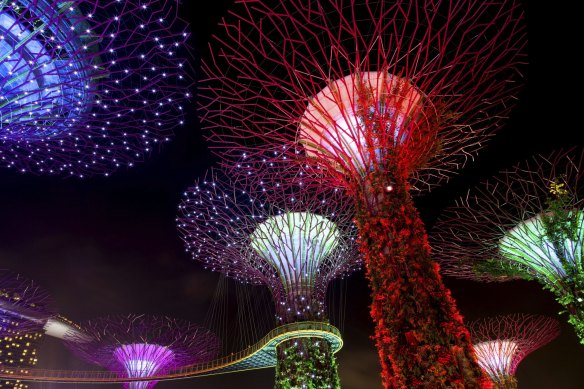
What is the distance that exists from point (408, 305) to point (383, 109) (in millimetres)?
5192

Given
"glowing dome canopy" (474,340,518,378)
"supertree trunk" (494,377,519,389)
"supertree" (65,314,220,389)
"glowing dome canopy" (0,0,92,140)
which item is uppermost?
"glowing dome canopy" (0,0,92,140)

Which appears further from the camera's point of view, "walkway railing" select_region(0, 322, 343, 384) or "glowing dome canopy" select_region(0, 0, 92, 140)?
"walkway railing" select_region(0, 322, 343, 384)

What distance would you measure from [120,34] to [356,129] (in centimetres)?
664

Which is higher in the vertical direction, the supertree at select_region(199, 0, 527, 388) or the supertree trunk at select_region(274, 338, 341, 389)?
the supertree at select_region(199, 0, 527, 388)

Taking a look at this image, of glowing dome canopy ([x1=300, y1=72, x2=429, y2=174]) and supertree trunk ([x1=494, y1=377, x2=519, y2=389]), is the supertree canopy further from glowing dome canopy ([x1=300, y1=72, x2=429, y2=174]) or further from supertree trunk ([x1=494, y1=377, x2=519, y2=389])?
supertree trunk ([x1=494, y1=377, x2=519, y2=389])

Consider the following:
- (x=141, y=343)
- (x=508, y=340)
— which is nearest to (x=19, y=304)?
(x=141, y=343)

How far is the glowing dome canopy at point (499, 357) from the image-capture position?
28.3 m

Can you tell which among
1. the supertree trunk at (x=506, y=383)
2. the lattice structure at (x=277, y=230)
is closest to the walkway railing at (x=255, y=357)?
the lattice structure at (x=277, y=230)

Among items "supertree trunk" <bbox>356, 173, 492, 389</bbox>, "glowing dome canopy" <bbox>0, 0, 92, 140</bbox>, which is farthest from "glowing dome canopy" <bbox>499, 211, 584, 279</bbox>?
"glowing dome canopy" <bbox>0, 0, 92, 140</bbox>

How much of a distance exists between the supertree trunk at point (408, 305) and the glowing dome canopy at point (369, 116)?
3.43 ft

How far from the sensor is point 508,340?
94.1 feet

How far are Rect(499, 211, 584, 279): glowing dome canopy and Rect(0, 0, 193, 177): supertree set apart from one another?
586 inches

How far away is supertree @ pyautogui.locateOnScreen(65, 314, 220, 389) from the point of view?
28.2 m

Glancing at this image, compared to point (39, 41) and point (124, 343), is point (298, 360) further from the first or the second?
point (124, 343)
